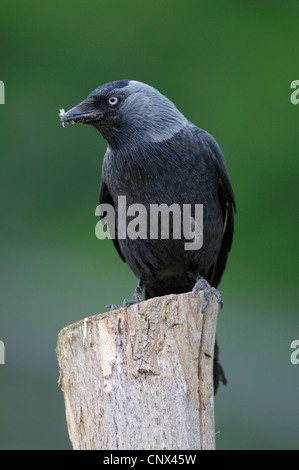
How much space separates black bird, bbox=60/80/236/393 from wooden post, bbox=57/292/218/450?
1.03 m

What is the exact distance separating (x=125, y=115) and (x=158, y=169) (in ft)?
1.41

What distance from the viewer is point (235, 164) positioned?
9812 mm

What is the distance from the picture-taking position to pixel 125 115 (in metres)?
5.09

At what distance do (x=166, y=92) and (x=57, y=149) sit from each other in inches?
60.6

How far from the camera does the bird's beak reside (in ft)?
16.2

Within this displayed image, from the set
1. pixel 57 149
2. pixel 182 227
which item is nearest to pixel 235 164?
pixel 57 149
